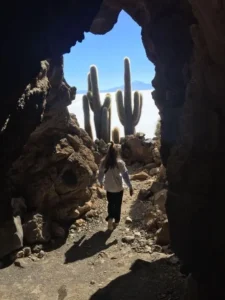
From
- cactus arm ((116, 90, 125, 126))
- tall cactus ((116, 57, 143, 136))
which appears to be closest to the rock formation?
tall cactus ((116, 57, 143, 136))

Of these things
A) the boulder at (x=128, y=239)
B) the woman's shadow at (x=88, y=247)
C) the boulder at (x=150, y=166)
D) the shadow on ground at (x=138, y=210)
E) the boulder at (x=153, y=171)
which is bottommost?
the woman's shadow at (x=88, y=247)

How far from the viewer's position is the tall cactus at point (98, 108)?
48.8 ft

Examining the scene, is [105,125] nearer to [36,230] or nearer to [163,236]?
[36,230]

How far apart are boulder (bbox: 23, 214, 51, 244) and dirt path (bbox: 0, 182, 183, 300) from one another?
387mm

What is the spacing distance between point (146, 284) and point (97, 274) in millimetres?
830

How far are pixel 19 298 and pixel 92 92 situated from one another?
11003mm

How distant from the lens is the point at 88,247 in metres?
6.48

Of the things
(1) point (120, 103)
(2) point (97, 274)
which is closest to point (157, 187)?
(2) point (97, 274)

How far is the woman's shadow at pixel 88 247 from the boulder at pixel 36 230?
564 mm

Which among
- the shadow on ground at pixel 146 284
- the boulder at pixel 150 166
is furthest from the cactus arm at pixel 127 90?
the shadow on ground at pixel 146 284

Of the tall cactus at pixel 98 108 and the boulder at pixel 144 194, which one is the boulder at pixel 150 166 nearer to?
the boulder at pixel 144 194

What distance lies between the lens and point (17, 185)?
7.21m

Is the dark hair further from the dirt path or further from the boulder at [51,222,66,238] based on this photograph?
the boulder at [51,222,66,238]

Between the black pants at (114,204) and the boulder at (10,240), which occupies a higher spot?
the black pants at (114,204)
